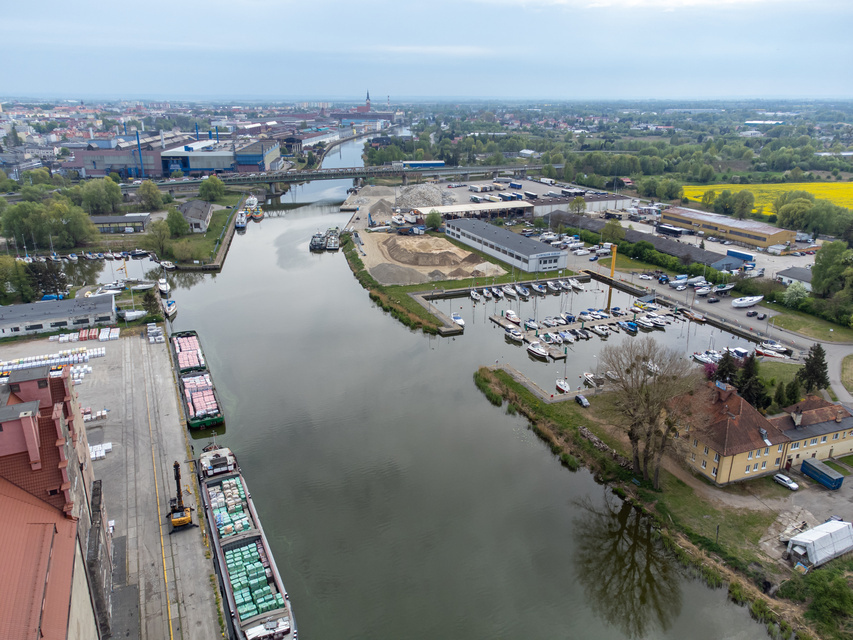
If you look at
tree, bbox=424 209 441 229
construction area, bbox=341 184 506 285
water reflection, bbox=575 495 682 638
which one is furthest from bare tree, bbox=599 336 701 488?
tree, bbox=424 209 441 229

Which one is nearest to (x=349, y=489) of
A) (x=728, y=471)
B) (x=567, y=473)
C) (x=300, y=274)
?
(x=567, y=473)

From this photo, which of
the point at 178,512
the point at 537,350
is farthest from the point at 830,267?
the point at 178,512

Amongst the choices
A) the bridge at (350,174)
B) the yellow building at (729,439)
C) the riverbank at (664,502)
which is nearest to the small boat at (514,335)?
the riverbank at (664,502)

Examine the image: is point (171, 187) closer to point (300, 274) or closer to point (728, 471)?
point (300, 274)

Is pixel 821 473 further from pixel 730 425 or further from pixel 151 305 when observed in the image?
pixel 151 305

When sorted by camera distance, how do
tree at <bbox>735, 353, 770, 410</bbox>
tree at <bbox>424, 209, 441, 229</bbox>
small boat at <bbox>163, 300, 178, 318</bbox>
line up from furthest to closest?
tree at <bbox>424, 209, 441, 229</bbox> → small boat at <bbox>163, 300, 178, 318</bbox> → tree at <bbox>735, 353, 770, 410</bbox>

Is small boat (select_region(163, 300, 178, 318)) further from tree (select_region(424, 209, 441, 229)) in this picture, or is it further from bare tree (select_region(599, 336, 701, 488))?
bare tree (select_region(599, 336, 701, 488))
